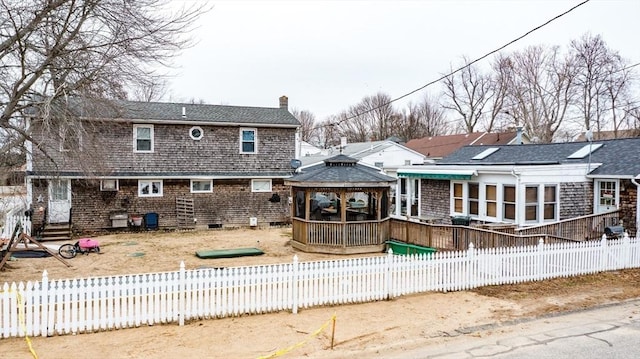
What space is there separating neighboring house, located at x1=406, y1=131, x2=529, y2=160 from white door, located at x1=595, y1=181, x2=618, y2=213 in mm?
26623

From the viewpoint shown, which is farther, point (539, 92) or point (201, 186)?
point (539, 92)

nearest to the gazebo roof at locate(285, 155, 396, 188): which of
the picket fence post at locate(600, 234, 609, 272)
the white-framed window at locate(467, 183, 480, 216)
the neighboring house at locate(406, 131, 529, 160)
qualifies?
the white-framed window at locate(467, 183, 480, 216)

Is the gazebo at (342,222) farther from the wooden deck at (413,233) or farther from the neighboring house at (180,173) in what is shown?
the neighboring house at (180,173)

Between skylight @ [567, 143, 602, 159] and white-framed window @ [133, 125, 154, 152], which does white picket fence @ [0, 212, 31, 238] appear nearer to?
white-framed window @ [133, 125, 154, 152]

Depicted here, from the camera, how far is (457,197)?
19688 mm

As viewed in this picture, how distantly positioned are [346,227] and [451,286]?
18.8 ft

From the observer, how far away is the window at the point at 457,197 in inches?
767

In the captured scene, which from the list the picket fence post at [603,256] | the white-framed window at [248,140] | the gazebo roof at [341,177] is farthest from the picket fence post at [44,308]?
the white-framed window at [248,140]

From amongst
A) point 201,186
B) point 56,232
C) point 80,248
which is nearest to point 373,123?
point 201,186

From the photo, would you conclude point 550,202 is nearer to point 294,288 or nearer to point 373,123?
point 294,288

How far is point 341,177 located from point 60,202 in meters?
13.2

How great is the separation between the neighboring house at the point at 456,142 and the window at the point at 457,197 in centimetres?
2484

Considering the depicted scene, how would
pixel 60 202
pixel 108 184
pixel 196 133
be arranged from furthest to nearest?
pixel 196 133, pixel 108 184, pixel 60 202

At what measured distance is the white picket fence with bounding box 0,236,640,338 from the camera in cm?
813
